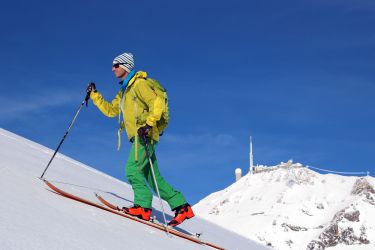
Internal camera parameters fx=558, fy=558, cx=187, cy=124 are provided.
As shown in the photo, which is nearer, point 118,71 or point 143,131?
point 143,131

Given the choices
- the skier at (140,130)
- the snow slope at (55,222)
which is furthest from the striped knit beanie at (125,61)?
the snow slope at (55,222)

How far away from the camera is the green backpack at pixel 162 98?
620cm

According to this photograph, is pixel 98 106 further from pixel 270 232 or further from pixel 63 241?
pixel 270 232

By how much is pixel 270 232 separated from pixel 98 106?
80.8 metres

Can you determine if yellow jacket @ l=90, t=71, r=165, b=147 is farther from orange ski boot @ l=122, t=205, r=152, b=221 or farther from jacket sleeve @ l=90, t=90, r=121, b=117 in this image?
orange ski boot @ l=122, t=205, r=152, b=221

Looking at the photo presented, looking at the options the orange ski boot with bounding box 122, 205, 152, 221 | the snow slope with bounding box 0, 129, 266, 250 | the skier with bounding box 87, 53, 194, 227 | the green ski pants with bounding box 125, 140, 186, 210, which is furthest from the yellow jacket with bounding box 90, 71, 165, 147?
the snow slope with bounding box 0, 129, 266, 250

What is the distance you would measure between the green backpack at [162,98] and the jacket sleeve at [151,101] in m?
0.06

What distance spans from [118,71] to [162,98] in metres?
0.72

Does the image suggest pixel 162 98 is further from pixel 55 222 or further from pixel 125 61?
pixel 55 222

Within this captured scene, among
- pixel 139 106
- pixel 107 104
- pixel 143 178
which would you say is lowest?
pixel 143 178

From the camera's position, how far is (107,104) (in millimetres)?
6773

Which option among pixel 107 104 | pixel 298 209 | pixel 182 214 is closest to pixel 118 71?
pixel 107 104

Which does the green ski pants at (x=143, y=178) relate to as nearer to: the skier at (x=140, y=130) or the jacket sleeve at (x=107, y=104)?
the skier at (x=140, y=130)

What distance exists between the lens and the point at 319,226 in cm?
8481
